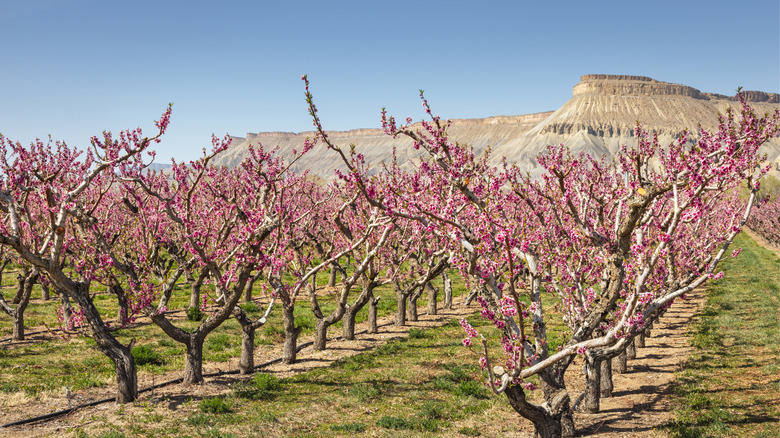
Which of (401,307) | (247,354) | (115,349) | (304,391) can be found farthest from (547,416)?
(401,307)

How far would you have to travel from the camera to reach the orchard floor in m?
10.5

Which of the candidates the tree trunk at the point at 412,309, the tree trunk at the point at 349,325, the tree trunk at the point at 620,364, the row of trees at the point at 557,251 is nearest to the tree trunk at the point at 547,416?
the row of trees at the point at 557,251

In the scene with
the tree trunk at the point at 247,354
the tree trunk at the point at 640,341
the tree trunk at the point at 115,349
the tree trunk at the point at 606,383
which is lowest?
the tree trunk at the point at 640,341

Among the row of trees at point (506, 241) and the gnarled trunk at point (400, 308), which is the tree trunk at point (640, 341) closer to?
the row of trees at point (506, 241)

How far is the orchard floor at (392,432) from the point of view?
10477mm

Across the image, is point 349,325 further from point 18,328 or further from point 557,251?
point 18,328

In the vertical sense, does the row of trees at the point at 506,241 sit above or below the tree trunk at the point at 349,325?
above

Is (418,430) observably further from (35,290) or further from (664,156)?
(35,290)

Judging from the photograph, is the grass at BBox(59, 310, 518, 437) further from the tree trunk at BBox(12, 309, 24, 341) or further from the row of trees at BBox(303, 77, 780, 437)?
the tree trunk at BBox(12, 309, 24, 341)

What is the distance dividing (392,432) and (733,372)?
1081cm

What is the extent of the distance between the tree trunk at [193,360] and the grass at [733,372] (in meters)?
11.3

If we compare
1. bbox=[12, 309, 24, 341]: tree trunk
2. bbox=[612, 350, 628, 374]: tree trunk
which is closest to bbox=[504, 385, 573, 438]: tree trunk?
bbox=[612, 350, 628, 374]: tree trunk

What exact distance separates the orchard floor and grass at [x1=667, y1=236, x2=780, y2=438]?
501 mm

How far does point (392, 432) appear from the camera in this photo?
1040 cm
